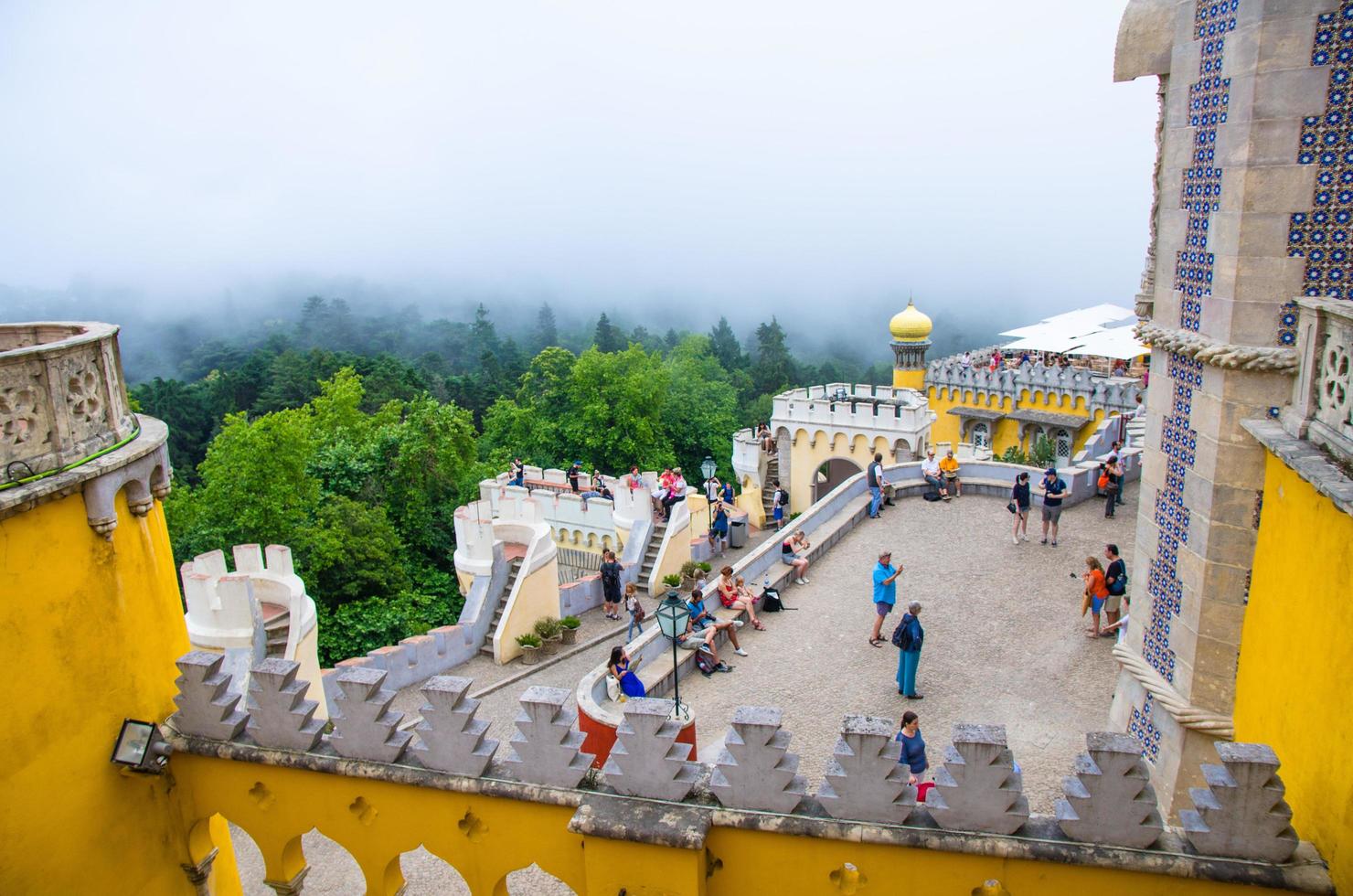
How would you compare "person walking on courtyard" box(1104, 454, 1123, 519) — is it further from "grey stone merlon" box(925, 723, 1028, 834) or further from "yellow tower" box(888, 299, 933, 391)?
"yellow tower" box(888, 299, 933, 391)

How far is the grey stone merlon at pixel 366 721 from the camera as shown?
676 cm

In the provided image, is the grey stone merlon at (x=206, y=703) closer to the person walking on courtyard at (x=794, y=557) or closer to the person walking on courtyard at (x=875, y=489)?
the person walking on courtyard at (x=794, y=557)

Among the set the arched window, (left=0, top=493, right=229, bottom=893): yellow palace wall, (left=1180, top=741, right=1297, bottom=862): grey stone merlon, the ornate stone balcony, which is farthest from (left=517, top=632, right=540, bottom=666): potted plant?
the arched window

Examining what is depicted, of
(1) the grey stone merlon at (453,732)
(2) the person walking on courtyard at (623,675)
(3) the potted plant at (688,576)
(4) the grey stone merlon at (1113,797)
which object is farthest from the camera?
(3) the potted plant at (688,576)

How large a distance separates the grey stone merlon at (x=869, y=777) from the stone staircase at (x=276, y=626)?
12296 mm

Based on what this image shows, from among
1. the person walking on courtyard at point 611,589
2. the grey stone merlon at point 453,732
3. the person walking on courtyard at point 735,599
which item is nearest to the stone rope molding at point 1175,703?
the grey stone merlon at point 453,732

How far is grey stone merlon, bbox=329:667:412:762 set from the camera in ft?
22.2

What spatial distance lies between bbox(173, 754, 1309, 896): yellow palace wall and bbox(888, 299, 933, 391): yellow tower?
118ft

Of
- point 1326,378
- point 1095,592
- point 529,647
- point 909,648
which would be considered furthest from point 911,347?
point 1326,378

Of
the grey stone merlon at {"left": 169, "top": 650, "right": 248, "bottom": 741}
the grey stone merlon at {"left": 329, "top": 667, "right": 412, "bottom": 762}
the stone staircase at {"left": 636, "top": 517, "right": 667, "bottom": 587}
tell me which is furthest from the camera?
the stone staircase at {"left": 636, "top": 517, "right": 667, "bottom": 587}

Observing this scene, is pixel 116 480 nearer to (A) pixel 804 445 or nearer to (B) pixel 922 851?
(B) pixel 922 851

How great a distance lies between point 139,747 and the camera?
6.56 meters

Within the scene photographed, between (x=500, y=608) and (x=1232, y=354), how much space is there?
17.0 meters

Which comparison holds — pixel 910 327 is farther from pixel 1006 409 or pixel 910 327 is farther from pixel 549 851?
pixel 549 851
